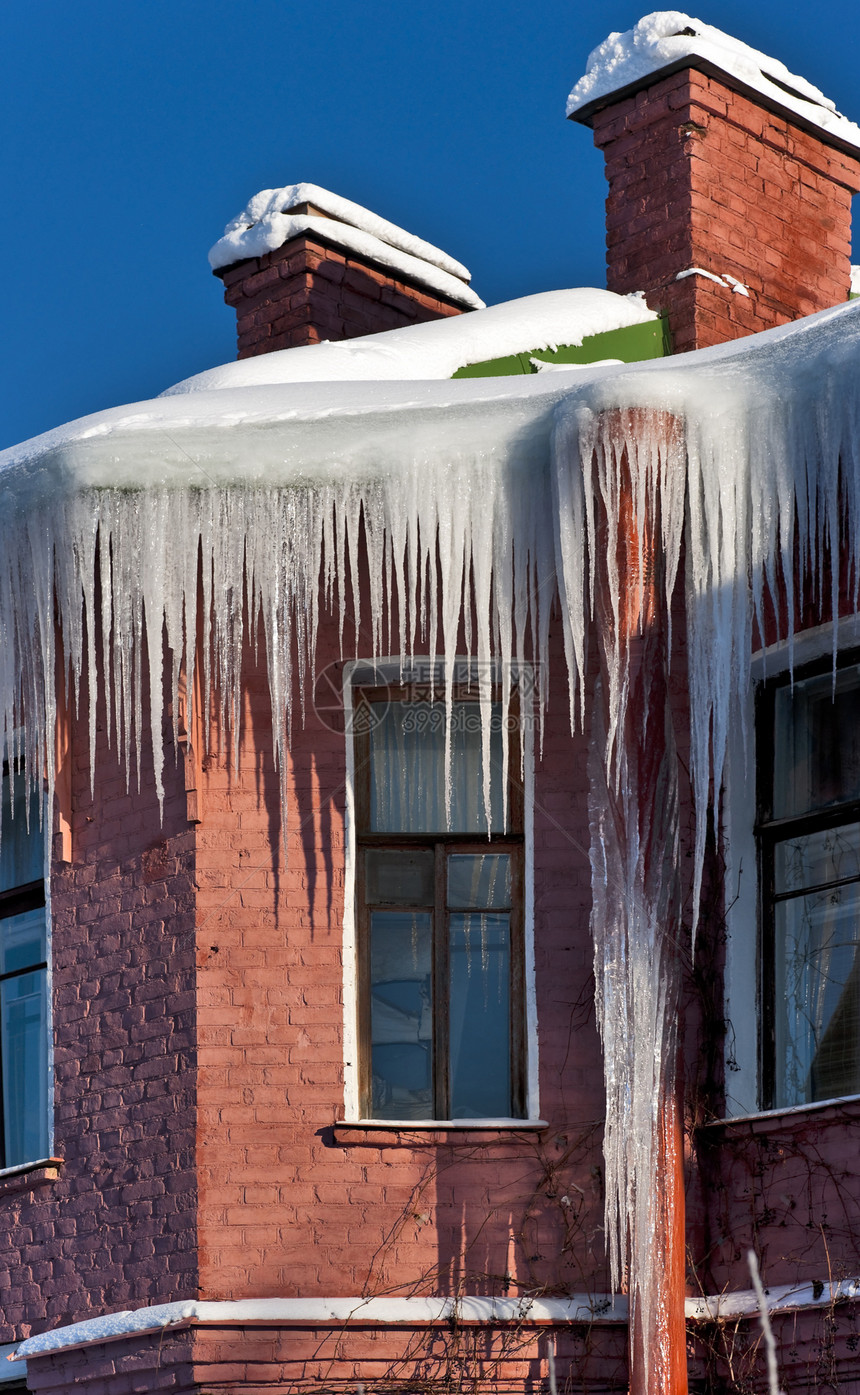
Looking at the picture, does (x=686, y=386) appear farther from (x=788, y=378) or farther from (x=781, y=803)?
(x=781, y=803)

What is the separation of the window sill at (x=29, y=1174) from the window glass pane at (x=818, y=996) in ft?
8.83

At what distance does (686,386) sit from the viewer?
6.61 meters

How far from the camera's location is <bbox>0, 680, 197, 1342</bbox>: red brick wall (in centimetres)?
695

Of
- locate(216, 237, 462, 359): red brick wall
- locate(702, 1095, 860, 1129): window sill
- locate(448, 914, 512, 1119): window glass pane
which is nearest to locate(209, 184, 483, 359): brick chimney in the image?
locate(216, 237, 462, 359): red brick wall

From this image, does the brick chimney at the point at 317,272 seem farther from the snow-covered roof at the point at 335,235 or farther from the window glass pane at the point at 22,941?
the window glass pane at the point at 22,941

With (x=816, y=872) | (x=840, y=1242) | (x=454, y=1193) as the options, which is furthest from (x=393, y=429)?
(x=840, y=1242)

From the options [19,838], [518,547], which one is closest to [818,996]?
[518,547]

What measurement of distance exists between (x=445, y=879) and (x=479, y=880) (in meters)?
0.12

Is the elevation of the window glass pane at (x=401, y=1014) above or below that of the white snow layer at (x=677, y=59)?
below

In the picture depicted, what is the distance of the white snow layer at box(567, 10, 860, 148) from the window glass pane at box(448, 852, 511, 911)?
4.19m

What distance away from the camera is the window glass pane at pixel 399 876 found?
282 inches

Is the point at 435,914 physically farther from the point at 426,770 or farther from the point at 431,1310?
the point at 431,1310

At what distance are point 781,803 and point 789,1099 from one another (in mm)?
1008

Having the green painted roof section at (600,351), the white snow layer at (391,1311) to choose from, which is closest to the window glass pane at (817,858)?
the white snow layer at (391,1311)
